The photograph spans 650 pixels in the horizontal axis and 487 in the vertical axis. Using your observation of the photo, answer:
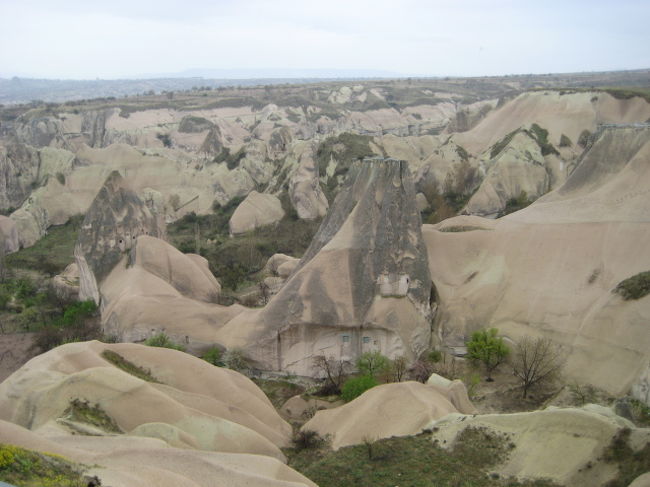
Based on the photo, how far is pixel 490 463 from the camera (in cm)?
1741

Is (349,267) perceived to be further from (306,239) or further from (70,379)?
(306,239)

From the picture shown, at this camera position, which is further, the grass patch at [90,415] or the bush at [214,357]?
the bush at [214,357]

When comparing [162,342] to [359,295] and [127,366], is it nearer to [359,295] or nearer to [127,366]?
[127,366]

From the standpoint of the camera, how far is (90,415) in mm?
18562

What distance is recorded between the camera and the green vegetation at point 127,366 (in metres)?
21.9

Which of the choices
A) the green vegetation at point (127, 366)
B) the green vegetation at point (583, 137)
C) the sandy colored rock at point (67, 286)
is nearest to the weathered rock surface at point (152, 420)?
the green vegetation at point (127, 366)

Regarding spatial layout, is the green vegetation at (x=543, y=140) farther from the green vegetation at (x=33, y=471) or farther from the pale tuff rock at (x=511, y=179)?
the green vegetation at (x=33, y=471)

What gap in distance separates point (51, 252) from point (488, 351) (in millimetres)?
37707

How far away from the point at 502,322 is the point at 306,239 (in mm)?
23986

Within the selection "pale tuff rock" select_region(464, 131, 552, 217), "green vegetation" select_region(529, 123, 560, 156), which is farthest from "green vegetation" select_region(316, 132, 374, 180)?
"green vegetation" select_region(529, 123, 560, 156)

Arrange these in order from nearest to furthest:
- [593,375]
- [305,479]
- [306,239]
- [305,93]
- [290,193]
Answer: [305,479], [593,375], [306,239], [290,193], [305,93]

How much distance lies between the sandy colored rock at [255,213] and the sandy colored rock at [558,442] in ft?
121

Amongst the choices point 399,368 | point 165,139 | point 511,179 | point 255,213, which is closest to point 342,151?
point 255,213

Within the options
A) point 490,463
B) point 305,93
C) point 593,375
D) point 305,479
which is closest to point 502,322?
point 593,375
